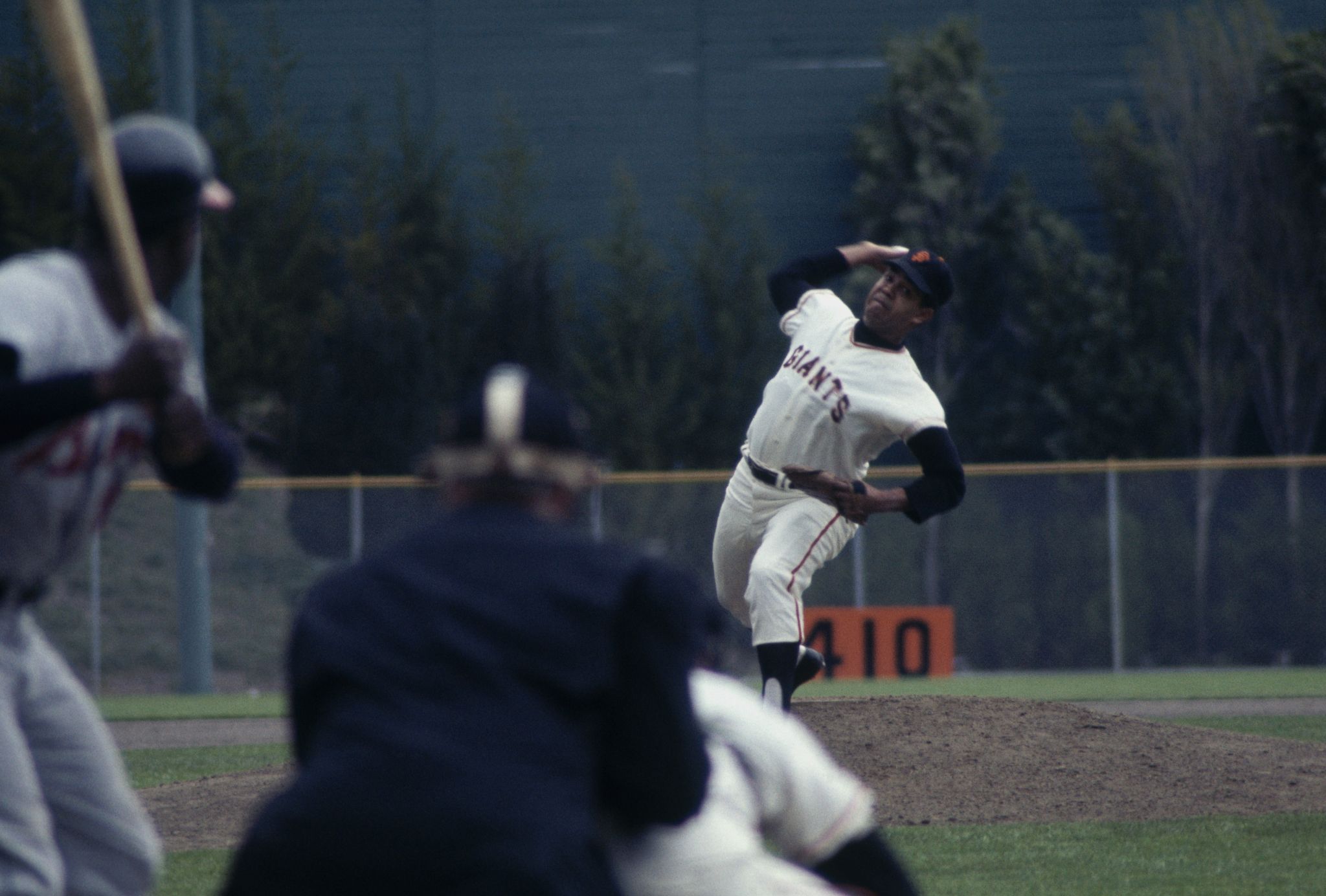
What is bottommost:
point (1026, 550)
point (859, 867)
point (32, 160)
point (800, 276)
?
point (1026, 550)

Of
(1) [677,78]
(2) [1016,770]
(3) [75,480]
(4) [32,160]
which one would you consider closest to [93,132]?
(3) [75,480]

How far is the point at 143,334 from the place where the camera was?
3193mm

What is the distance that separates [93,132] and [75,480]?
0.83 m

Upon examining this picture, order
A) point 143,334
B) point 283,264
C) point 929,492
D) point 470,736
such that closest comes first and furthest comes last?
point 470,736 → point 143,334 → point 929,492 → point 283,264

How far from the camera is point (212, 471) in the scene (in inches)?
152

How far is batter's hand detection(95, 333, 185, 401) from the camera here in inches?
125

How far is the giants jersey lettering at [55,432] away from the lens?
3432 mm

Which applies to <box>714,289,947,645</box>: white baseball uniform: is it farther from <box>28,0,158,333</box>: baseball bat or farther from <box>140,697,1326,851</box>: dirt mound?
<box>28,0,158,333</box>: baseball bat

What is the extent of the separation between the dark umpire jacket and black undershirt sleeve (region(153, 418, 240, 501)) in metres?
1.12

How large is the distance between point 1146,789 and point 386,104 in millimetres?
19634

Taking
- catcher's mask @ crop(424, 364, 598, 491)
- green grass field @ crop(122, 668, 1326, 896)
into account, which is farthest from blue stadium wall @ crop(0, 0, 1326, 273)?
catcher's mask @ crop(424, 364, 598, 491)

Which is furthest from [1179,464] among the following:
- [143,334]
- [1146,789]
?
[143,334]

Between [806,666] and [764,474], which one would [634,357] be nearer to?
[764,474]

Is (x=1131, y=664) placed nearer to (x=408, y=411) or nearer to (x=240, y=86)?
(x=408, y=411)
